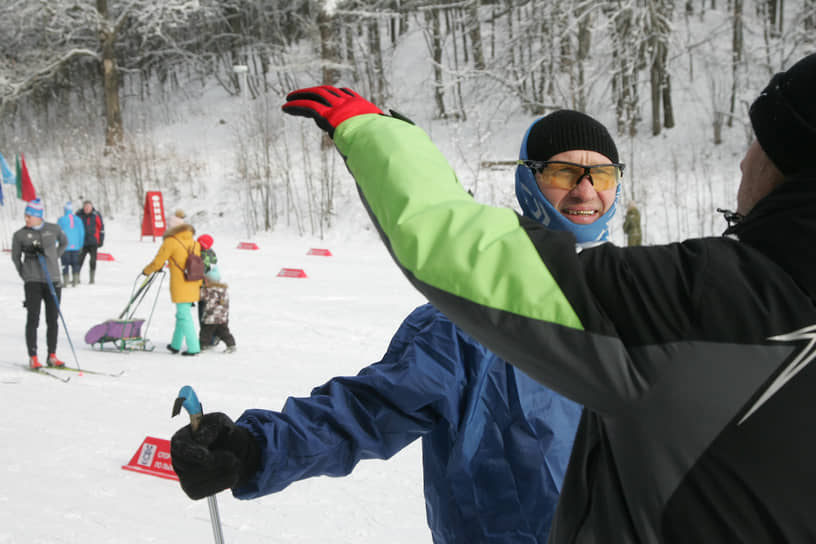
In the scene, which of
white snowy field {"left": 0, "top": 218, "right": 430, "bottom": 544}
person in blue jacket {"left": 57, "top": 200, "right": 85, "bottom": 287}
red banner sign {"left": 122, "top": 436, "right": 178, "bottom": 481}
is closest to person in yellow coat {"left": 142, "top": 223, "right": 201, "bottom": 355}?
white snowy field {"left": 0, "top": 218, "right": 430, "bottom": 544}

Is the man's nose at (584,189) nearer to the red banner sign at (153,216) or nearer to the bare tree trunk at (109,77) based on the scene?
the red banner sign at (153,216)

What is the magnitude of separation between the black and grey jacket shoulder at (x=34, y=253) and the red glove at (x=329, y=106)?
24.8 feet

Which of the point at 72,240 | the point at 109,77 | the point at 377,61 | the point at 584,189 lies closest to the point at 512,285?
the point at 584,189

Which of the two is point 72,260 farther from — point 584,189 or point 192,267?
point 584,189

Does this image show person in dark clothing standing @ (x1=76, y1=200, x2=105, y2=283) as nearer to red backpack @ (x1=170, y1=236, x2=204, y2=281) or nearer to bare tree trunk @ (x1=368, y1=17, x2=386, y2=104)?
red backpack @ (x1=170, y1=236, x2=204, y2=281)

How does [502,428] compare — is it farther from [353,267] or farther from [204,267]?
[353,267]

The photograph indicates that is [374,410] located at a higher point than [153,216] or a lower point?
higher

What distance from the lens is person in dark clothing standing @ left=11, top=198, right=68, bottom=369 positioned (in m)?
7.36

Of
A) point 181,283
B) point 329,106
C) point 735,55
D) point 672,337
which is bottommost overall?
point 181,283

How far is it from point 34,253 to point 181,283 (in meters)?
1.59

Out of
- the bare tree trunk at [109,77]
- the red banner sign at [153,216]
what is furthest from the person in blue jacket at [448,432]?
the bare tree trunk at [109,77]

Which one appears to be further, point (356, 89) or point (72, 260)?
point (356, 89)

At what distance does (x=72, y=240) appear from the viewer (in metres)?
12.3

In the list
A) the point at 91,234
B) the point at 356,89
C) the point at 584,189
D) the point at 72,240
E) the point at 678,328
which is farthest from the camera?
the point at 356,89
